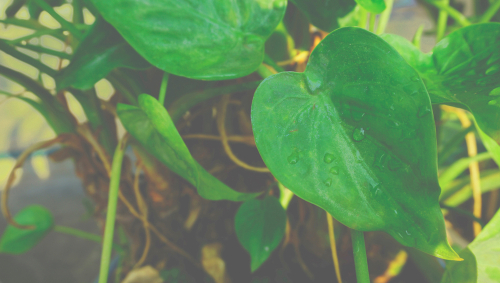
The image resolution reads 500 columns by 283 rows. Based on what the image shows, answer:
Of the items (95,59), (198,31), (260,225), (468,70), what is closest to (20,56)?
(95,59)

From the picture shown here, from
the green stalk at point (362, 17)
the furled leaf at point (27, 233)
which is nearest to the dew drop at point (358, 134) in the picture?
the green stalk at point (362, 17)

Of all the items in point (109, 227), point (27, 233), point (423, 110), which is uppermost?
point (423, 110)

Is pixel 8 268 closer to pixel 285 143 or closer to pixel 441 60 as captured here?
pixel 285 143

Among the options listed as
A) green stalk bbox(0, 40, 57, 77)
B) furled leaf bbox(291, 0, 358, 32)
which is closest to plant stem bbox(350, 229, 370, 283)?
furled leaf bbox(291, 0, 358, 32)

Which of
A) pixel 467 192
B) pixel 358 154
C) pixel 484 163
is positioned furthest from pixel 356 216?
pixel 484 163

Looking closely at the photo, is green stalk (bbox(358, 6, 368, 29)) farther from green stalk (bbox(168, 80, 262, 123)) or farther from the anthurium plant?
green stalk (bbox(168, 80, 262, 123))

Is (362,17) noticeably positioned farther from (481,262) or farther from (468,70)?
(481,262)
